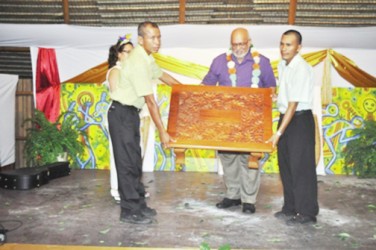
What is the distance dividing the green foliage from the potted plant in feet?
14.2

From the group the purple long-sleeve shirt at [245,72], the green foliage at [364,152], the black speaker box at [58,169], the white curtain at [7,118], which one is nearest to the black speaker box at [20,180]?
the black speaker box at [58,169]

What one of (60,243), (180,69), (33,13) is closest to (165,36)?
(180,69)

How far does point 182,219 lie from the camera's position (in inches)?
165

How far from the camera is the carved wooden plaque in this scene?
385 cm

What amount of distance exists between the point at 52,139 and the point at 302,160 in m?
4.35

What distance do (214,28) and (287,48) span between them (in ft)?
9.58

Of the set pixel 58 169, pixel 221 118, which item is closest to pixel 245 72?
pixel 221 118

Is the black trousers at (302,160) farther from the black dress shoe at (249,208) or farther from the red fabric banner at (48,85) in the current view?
the red fabric banner at (48,85)

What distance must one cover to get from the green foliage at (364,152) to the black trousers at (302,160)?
2996mm

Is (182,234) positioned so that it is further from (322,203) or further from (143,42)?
(322,203)

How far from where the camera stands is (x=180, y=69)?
23.0 ft

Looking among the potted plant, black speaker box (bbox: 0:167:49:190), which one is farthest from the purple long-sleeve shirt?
the potted plant

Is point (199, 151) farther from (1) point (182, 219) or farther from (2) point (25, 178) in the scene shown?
(1) point (182, 219)

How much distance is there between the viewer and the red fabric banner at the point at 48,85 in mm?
7090
